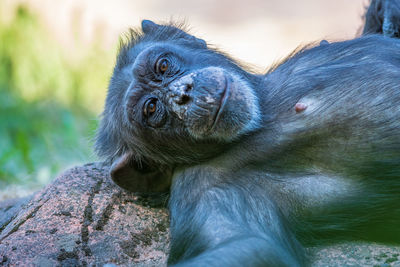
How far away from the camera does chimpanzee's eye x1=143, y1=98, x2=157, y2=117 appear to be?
404 centimetres

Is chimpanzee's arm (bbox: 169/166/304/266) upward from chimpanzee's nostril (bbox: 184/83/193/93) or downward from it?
downward

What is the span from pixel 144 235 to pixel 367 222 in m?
1.66

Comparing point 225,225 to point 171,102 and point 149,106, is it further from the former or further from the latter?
point 149,106

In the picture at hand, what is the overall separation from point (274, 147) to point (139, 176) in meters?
1.21

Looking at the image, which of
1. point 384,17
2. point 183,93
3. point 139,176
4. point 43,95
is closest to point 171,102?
point 183,93

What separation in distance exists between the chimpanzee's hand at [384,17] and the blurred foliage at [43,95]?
15.9 feet

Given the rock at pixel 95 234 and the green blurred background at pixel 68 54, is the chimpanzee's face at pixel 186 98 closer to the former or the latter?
the rock at pixel 95 234

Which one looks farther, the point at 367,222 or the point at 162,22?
the point at 162,22

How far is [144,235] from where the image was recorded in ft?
13.1

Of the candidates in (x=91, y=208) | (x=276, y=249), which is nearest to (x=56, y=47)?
(x=91, y=208)

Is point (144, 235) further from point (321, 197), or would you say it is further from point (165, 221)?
point (321, 197)

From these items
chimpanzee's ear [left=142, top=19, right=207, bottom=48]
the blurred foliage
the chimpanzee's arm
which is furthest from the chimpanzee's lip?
the blurred foliage

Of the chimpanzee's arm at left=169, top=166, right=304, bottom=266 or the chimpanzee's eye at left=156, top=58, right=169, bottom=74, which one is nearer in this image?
the chimpanzee's arm at left=169, top=166, right=304, bottom=266

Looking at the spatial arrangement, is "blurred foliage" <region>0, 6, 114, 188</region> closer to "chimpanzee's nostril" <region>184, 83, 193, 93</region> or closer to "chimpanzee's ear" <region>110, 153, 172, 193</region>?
"chimpanzee's ear" <region>110, 153, 172, 193</region>
